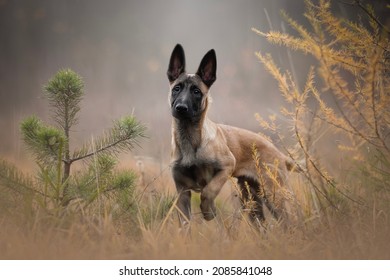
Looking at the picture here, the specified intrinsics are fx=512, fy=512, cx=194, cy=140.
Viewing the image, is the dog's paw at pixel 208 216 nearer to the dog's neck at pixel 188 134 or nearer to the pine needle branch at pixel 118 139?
the dog's neck at pixel 188 134

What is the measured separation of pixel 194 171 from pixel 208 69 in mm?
964

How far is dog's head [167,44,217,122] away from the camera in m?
4.40

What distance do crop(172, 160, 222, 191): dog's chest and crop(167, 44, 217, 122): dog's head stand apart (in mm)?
415

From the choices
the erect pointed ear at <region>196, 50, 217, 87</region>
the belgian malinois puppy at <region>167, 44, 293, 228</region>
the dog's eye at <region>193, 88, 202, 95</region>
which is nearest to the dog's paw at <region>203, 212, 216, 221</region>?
the belgian malinois puppy at <region>167, 44, 293, 228</region>

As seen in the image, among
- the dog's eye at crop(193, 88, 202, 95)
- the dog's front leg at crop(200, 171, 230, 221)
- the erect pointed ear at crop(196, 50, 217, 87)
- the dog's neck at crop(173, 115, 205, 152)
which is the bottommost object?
the dog's front leg at crop(200, 171, 230, 221)

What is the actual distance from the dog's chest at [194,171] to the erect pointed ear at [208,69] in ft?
2.59

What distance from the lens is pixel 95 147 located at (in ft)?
12.9

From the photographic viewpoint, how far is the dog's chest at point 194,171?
14.7 feet

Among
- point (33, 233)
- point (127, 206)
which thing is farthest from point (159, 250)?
point (127, 206)

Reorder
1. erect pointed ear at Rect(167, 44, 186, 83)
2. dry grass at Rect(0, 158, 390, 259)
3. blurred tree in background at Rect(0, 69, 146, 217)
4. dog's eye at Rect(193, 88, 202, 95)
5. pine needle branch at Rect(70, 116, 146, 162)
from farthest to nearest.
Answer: erect pointed ear at Rect(167, 44, 186, 83) → dog's eye at Rect(193, 88, 202, 95) → pine needle branch at Rect(70, 116, 146, 162) → blurred tree in background at Rect(0, 69, 146, 217) → dry grass at Rect(0, 158, 390, 259)

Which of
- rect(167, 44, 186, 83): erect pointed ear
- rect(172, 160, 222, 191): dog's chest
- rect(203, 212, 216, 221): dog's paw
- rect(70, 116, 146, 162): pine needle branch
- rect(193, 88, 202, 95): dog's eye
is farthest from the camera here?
rect(167, 44, 186, 83): erect pointed ear

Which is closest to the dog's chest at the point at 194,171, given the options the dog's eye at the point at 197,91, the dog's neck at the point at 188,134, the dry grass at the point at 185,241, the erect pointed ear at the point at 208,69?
the dog's neck at the point at 188,134

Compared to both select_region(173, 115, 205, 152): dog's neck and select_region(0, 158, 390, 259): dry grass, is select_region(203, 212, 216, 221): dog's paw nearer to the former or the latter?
select_region(173, 115, 205, 152): dog's neck

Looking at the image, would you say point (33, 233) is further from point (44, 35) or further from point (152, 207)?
point (44, 35)
